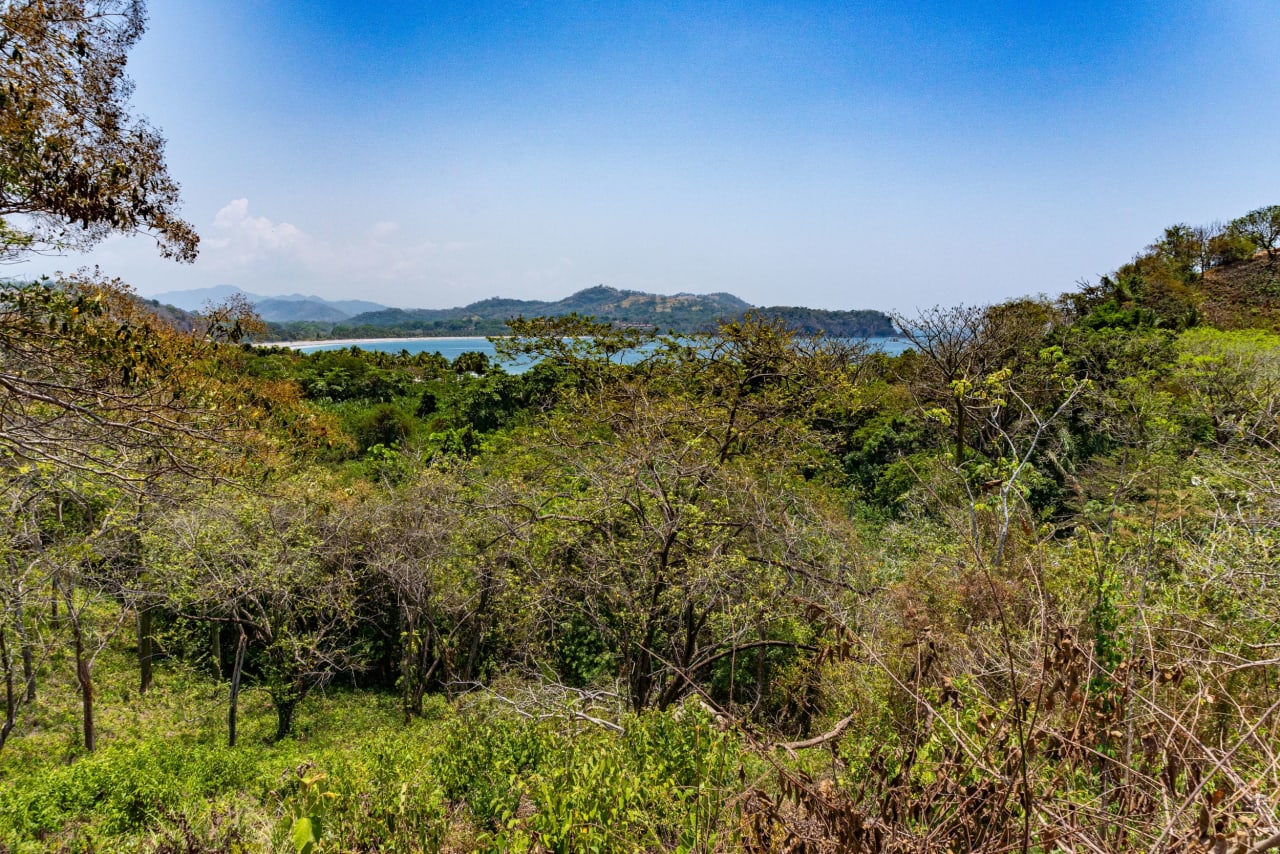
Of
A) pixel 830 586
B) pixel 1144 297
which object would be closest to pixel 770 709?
pixel 830 586

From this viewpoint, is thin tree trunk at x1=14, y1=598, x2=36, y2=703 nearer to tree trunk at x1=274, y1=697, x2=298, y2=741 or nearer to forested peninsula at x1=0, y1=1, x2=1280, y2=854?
forested peninsula at x1=0, y1=1, x2=1280, y2=854

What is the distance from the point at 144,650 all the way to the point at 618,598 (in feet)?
33.9

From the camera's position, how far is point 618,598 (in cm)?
689

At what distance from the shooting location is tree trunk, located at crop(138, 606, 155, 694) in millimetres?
10703

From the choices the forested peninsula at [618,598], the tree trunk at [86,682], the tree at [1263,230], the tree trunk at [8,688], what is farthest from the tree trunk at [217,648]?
the tree at [1263,230]

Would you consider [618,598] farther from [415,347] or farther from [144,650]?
[415,347]

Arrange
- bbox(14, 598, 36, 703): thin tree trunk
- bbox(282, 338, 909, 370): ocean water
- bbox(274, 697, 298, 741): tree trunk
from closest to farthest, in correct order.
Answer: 1. bbox(14, 598, 36, 703): thin tree trunk
2. bbox(274, 697, 298, 741): tree trunk
3. bbox(282, 338, 909, 370): ocean water

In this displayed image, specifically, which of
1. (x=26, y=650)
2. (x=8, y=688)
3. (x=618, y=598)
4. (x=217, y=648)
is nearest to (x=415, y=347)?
(x=217, y=648)

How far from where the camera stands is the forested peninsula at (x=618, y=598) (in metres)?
2.13

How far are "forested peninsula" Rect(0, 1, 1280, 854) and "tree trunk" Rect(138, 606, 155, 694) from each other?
164 millimetres

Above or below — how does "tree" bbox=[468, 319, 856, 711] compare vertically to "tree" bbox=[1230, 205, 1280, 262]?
below

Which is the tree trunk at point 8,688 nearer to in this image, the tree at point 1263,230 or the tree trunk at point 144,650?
the tree trunk at point 144,650

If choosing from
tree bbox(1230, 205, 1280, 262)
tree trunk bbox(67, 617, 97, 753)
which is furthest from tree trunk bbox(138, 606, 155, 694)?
tree bbox(1230, 205, 1280, 262)

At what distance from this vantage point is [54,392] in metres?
4.23
